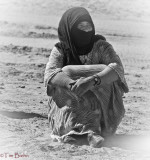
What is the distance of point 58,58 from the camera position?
205 inches

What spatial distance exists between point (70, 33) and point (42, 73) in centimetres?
515

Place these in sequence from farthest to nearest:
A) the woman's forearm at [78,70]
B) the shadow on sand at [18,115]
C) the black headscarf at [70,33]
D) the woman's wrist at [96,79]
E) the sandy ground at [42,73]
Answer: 1. the shadow on sand at [18,115]
2. the black headscarf at [70,33]
3. the woman's forearm at [78,70]
4. the woman's wrist at [96,79]
5. the sandy ground at [42,73]

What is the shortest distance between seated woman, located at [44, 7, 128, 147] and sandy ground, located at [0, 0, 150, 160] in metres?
0.19

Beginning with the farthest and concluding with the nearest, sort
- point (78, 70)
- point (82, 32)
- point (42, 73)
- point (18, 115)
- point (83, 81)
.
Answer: point (42, 73) < point (18, 115) < point (82, 32) < point (78, 70) < point (83, 81)

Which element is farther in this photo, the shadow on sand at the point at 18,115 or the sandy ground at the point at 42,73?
the shadow on sand at the point at 18,115

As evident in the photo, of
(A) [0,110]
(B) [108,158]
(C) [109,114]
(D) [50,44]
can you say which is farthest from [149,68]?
(B) [108,158]

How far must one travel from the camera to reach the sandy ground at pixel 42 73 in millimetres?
4812

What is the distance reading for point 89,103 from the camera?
512 cm

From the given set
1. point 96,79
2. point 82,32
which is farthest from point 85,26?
point 96,79

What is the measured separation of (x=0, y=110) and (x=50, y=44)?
7840 millimetres

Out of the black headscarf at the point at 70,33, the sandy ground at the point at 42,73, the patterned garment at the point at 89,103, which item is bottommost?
the sandy ground at the point at 42,73

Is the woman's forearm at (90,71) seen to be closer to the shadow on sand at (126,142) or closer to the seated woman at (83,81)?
the seated woman at (83,81)

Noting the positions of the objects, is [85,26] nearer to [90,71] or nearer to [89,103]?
[90,71]

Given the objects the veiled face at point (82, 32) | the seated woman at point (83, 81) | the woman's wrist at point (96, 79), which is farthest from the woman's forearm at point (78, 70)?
the veiled face at point (82, 32)
